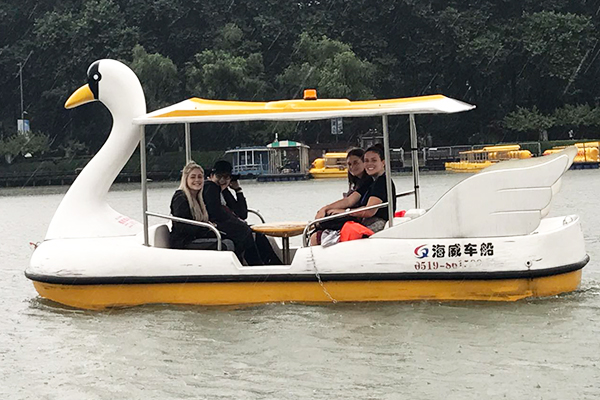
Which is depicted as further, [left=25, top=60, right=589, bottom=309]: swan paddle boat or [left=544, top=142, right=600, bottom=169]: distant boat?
[left=544, top=142, right=600, bottom=169]: distant boat

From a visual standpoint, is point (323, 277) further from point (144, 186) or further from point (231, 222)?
point (144, 186)

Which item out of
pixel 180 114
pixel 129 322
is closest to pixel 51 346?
pixel 129 322

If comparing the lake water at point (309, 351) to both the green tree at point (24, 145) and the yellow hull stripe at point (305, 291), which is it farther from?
the green tree at point (24, 145)

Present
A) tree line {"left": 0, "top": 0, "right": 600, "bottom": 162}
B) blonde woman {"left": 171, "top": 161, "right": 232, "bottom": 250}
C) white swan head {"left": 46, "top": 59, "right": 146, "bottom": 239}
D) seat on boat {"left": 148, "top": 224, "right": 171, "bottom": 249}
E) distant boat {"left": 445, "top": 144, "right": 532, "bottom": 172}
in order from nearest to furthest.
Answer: blonde woman {"left": 171, "top": 161, "right": 232, "bottom": 250}
seat on boat {"left": 148, "top": 224, "right": 171, "bottom": 249}
white swan head {"left": 46, "top": 59, "right": 146, "bottom": 239}
distant boat {"left": 445, "top": 144, "right": 532, "bottom": 172}
tree line {"left": 0, "top": 0, "right": 600, "bottom": 162}

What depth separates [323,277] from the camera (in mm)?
9781

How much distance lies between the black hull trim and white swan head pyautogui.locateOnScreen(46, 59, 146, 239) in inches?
28.5

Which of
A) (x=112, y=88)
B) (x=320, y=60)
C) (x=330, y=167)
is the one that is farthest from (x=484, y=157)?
(x=112, y=88)

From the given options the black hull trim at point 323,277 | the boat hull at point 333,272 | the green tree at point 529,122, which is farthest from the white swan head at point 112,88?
the green tree at point 529,122

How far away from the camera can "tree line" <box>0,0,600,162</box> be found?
55.2m

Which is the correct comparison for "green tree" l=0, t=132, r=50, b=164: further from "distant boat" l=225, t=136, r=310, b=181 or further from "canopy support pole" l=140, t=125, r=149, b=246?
"canopy support pole" l=140, t=125, r=149, b=246

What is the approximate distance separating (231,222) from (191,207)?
0.44 metres

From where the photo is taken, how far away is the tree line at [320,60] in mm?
55250

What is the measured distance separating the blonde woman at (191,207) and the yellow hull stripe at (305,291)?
537 mm

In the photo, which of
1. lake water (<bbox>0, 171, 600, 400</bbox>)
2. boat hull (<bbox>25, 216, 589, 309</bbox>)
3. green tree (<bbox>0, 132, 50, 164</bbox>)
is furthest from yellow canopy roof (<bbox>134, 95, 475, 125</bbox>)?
green tree (<bbox>0, 132, 50, 164</bbox>)
